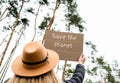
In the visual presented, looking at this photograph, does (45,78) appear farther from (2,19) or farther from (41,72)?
(2,19)

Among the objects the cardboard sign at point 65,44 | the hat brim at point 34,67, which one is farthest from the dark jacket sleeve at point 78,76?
the cardboard sign at point 65,44

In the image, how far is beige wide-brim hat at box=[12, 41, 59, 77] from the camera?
Answer: 5.59 feet

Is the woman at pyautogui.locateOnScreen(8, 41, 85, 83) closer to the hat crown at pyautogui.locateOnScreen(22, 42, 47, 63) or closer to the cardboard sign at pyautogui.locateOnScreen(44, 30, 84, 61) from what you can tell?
the hat crown at pyautogui.locateOnScreen(22, 42, 47, 63)

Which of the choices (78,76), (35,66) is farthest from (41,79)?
(78,76)

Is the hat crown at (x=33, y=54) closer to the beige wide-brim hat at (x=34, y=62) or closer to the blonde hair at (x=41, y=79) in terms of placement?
the beige wide-brim hat at (x=34, y=62)

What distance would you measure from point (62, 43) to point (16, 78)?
1790 mm

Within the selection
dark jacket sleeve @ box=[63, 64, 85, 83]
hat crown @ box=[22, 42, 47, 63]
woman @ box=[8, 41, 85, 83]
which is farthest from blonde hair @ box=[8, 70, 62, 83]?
dark jacket sleeve @ box=[63, 64, 85, 83]

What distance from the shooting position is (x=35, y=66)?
1739mm

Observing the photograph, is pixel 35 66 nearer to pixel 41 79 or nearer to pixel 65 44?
pixel 41 79

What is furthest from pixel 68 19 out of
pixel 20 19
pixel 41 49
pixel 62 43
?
pixel 41 49

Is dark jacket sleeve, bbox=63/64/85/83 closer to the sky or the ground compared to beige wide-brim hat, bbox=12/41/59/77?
closer to the ground

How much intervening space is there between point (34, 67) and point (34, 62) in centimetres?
3

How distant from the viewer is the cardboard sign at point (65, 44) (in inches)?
131

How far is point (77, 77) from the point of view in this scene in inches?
84.7
